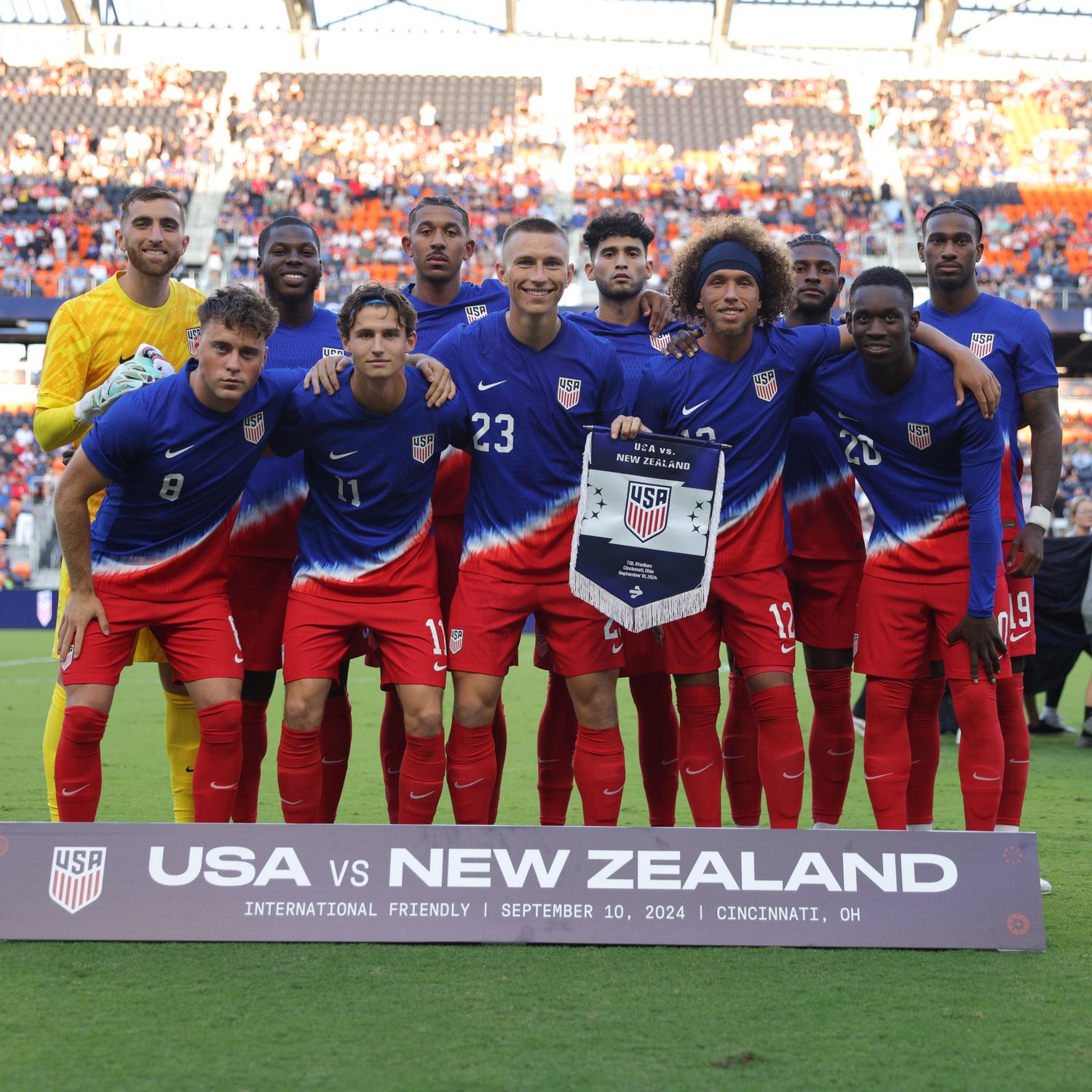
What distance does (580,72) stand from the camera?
34.6m

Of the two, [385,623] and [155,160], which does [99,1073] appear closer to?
[385,623]

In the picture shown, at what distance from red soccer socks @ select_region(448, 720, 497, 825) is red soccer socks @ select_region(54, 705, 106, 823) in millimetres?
1080

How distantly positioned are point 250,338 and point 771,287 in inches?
69.8

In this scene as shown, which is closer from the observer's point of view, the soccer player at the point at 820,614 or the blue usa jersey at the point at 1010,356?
the blue usa jersey at the point at 1010,356

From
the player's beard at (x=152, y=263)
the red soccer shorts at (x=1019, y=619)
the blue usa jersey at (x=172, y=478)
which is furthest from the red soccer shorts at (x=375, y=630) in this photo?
Answer: the red soccer shorts at (x=1019, y=619)

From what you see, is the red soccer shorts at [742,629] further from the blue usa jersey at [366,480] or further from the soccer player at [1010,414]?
the blue usa jersey at [366,480]

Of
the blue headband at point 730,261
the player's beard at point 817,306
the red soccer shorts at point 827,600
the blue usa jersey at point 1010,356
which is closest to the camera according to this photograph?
the blue headband at point 730,261

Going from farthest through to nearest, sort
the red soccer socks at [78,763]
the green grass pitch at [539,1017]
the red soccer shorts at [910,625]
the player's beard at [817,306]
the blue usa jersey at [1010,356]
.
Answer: the player's beard at [817,306] < the blue usa jersey at [1010,356] < the red soccer shorts at [910,625] < the red soccer socks at [78,763] < the green grass pitch at [539,1017]

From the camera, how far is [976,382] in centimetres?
401

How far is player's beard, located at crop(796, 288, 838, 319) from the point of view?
4.89m

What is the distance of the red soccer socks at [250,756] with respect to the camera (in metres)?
4.61

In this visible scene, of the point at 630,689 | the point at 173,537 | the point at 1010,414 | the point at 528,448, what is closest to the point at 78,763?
the point at 173,537

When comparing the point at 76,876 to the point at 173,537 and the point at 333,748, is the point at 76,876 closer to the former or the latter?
the point at 173,537

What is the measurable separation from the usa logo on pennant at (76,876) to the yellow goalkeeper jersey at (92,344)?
1517 millimetres
